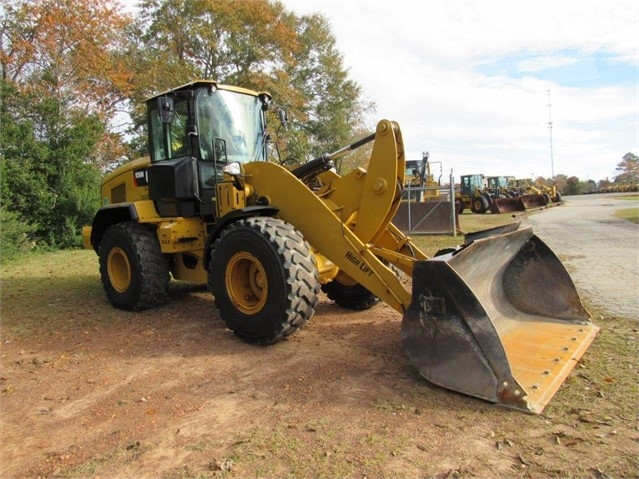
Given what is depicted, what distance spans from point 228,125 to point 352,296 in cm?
255

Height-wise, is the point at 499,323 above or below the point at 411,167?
below

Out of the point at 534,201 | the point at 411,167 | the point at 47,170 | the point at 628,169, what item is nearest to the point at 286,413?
the point at 47,170

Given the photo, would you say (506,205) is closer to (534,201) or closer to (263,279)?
(534,201)

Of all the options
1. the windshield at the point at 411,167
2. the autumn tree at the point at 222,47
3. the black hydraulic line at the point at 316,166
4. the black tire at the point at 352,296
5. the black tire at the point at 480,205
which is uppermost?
the autumn tree at the point at 222,47

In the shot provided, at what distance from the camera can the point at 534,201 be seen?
30.5m

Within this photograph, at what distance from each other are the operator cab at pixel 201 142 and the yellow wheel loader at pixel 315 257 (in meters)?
0.02

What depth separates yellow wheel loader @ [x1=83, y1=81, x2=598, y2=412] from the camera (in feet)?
11.7

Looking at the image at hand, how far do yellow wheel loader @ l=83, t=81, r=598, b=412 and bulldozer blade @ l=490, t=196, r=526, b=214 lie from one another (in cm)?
2314

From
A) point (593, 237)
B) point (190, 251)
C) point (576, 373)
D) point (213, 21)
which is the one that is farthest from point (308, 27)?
point (576, 373)

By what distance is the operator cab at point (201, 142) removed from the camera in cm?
584

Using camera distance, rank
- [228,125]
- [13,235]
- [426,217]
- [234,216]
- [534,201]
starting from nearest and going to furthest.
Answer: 1. [234,216]
2. [228,125]
3. [13,235]
4. [426,217]
5. [534,201]

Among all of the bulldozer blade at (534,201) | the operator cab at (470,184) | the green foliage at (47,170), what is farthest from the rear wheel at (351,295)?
the bulldozer blade at (534,201)

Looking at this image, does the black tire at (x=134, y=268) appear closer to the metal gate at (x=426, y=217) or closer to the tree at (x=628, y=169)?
the metal gate at (x=426, y=217)

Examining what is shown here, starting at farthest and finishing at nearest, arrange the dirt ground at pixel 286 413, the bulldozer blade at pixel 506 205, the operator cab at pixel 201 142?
1. the bulldozer blade at pixel 506 205
2. the operator cab at pixel 201 142
3. the dirt ground at pixel 286 413
